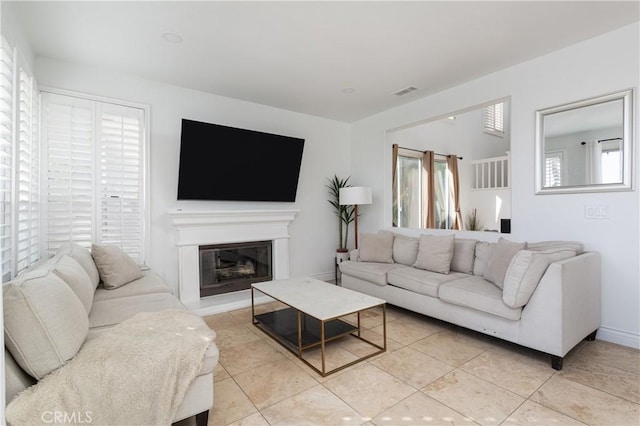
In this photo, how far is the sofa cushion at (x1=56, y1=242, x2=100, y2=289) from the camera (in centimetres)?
250

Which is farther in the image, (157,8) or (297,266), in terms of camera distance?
(297,266)

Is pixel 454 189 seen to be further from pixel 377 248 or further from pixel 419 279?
pixel 419 279

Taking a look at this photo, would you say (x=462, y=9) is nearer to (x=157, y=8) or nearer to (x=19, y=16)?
(x=157, y=8)

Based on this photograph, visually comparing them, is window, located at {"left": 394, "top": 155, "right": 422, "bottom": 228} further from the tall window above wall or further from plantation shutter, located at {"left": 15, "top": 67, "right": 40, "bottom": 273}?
plantation shutter, located at {"left": 15, "top": 67, "right": 40, "bottom": 273}

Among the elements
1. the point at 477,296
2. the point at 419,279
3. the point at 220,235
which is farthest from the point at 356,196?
the point at 477,296

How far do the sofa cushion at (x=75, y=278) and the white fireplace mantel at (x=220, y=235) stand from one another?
140 cm

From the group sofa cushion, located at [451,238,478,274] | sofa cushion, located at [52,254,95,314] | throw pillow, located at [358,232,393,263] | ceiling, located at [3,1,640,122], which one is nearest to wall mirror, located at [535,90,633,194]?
ceiling, located at [3,1,640,122]

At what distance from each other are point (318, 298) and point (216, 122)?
2679 mm

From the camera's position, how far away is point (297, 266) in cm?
477

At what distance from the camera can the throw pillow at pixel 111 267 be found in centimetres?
281

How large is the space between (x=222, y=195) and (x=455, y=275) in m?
2.92

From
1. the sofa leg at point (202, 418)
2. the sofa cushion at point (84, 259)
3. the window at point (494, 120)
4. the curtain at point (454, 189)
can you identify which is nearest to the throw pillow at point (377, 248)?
the curtain at point (454, 189)

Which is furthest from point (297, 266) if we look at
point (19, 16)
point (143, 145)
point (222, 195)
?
point (19, 16)

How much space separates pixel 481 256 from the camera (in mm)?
3330
